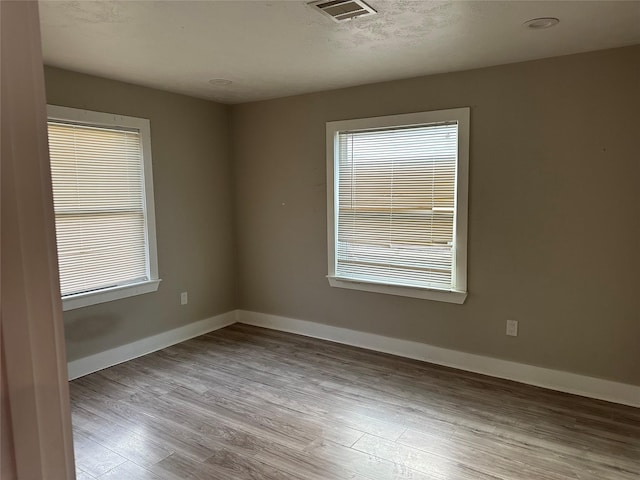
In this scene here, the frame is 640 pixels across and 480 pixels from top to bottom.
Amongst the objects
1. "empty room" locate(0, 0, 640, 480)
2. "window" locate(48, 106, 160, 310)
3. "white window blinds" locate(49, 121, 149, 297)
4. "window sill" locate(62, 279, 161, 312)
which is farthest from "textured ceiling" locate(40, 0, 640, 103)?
"window sill" locate(62, 279, 161, 312)

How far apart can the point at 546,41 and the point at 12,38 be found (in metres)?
3.03

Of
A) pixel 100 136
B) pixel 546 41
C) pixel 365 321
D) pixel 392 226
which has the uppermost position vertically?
pixel 546 41

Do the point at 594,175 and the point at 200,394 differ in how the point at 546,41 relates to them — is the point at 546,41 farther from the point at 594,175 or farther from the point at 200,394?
the point at 200,394

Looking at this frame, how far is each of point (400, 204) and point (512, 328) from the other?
4.36 ft

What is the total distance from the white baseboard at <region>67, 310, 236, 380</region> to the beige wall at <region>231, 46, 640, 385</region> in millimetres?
1512

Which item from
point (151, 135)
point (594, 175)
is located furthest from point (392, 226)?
point (151, 135)

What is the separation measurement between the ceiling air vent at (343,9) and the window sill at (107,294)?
9.01 ft

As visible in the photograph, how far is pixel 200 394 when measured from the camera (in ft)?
10.6

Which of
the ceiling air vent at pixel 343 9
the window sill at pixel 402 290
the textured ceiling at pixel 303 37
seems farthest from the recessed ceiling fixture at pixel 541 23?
the window sill at pixel 402 290

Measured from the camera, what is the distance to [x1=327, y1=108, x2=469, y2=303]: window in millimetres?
3543

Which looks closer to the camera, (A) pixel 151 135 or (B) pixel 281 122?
(A) pixel 151 135

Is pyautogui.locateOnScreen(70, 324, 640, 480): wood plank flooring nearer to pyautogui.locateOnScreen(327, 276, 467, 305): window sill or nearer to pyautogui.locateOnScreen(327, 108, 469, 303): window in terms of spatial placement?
pyautogui.locateOnScreen(327, 276, 467, 305): window sill

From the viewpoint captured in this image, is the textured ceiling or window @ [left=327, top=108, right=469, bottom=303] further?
window @ [left=327, top=108, right=469, bottom=303]

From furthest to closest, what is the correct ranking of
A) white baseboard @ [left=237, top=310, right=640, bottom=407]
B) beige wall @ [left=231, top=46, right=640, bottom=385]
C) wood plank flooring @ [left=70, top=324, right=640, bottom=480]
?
white baseboard @ [left=237, top=310, right=640, bottom=407] < beige wall @ [left=231, top=46, right=640, bottom=385] < wood plank flooring @ [left=70, top=324, right=640, bottom=480]
